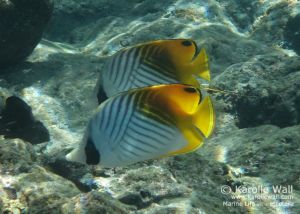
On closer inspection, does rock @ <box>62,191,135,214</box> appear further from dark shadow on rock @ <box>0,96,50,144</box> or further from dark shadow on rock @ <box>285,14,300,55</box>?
dark shadow on rock @ <box>285,14,300,55</box>

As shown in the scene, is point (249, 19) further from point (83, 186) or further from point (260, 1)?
point (83, 186)

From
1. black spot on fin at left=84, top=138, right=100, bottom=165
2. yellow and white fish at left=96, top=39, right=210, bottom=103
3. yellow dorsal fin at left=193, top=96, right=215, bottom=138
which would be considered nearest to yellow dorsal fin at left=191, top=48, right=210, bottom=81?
yellow and white fish at left=96, top=39, right=210, bottom=103

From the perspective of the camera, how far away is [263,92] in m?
4.54

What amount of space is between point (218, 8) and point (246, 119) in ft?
11.2

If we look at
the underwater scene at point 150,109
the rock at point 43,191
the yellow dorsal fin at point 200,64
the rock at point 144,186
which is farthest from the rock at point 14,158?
the yellow dorsal fin at point 200,64

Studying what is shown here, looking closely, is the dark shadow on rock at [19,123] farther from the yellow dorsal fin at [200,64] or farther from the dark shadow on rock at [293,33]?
the dark shadow on rock at [293,33]

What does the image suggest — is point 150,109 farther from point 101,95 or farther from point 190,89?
point 101,95

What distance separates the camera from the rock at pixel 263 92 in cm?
446

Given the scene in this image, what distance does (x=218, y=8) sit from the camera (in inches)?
284

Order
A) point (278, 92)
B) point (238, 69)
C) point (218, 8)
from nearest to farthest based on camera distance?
point (278, 92) < point (238, 69) < point (218, 8)

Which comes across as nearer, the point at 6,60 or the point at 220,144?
the point at 220,144

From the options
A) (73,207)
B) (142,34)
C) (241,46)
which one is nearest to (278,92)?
(241,46)

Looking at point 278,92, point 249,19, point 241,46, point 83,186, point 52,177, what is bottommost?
point 83,186

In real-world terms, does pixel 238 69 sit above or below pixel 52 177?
above
